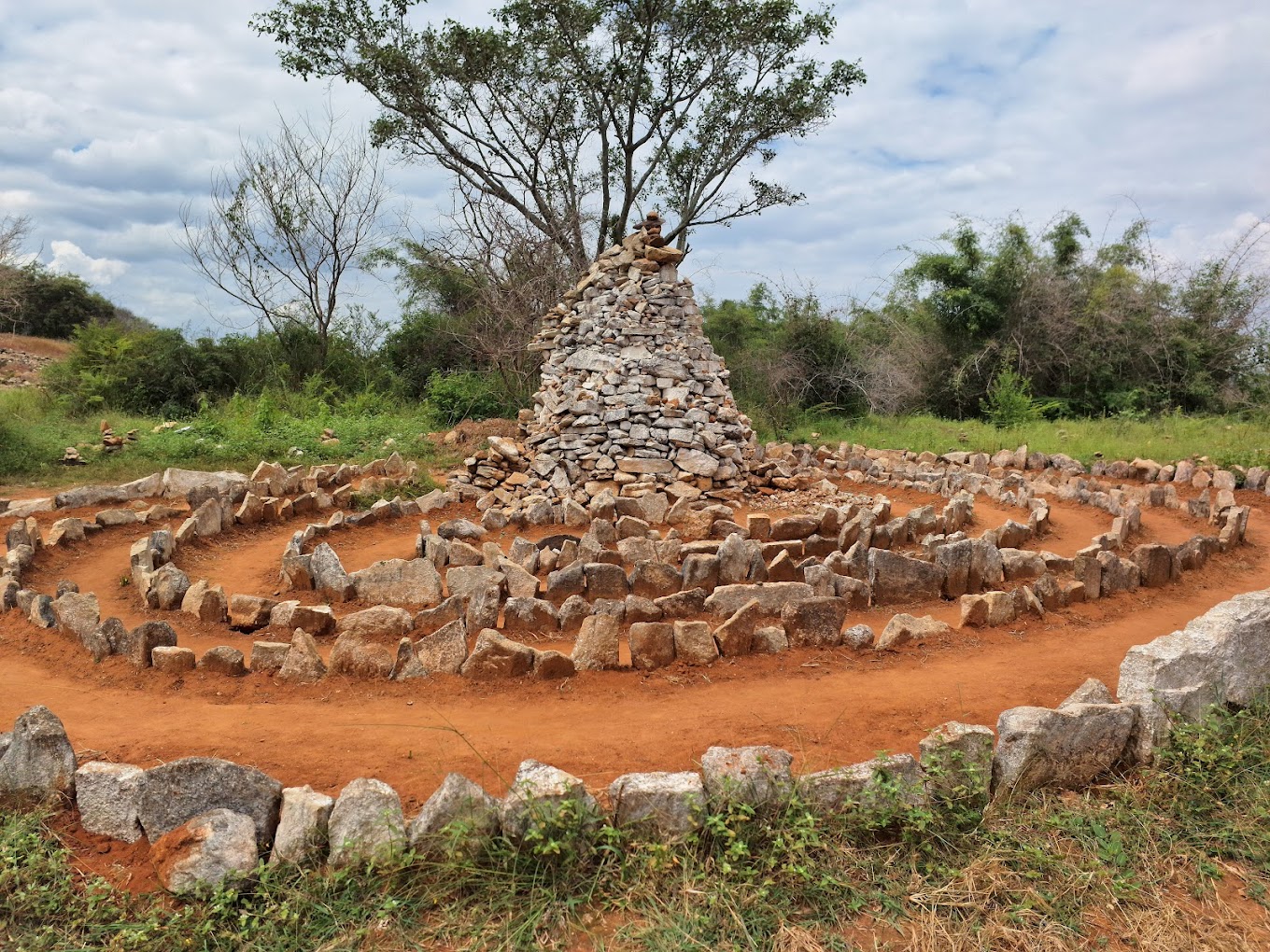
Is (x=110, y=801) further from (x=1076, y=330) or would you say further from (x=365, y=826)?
(x=1076, y=330)

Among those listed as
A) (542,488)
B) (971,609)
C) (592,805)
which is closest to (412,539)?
(542,488)

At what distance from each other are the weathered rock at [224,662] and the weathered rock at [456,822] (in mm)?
2557

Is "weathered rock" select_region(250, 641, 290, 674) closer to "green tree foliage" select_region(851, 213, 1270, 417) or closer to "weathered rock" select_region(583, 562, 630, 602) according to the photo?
"weathered rock" select_region(583, 562, 630, 602)

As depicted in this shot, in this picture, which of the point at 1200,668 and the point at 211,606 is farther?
the point at 211,606

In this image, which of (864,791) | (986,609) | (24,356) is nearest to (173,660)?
(864,791)

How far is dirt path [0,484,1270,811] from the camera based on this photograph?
4102mm

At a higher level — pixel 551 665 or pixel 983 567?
pixel 983 567

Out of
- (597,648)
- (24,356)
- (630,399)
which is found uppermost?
(24,356)

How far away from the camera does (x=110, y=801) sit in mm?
3537

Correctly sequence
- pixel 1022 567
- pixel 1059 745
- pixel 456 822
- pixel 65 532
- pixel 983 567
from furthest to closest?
pixel 65 532 < pixel 1022 567 < pixel 983 567 < pixel 1059 745 < pixel 456 822

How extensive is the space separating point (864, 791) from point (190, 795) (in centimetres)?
282

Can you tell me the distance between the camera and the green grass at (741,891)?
2.95 metres

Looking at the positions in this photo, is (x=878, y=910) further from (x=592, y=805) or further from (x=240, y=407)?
(x=240, y=407)

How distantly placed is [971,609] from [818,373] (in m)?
15.6
